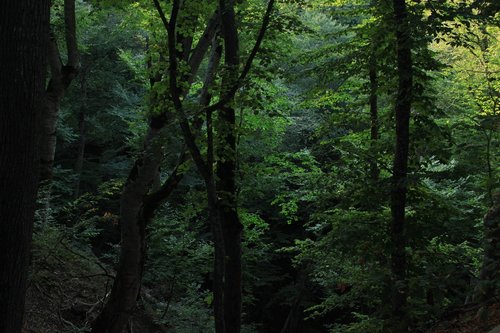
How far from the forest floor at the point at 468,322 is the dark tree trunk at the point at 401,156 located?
446 mm

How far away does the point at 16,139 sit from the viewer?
387cm

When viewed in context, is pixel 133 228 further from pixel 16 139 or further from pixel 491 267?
pixel 491 267

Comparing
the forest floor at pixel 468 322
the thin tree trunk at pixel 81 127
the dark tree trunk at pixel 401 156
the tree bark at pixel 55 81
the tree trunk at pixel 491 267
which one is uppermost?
the thin tree trunk at pixel 81 127

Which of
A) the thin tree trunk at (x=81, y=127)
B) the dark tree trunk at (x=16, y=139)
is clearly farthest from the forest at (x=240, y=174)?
the thin tree trunk at (x=81, y=127)

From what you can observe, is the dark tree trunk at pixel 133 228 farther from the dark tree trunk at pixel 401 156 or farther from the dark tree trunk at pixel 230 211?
the dark tree trunk at pixel 401 156

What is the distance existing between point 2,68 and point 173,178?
4.26 metres

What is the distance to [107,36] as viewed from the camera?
21078 millimetres

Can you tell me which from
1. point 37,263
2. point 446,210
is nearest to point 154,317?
point 37,263

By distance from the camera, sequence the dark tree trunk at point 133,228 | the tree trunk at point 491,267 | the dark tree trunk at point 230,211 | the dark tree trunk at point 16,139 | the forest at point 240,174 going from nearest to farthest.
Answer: the tree trunk at point 491,267
the dark tree trunk at point 16,139
the forest at point 240,174
the dark tree trunk at point 230,211
the dark tree trunk at point 133,228

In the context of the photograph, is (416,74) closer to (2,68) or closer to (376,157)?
(376,157)

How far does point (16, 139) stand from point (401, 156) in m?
4.13

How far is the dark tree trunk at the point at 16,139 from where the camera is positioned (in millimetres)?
3824

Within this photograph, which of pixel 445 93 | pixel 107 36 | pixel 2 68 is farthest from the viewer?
pixel 107 36

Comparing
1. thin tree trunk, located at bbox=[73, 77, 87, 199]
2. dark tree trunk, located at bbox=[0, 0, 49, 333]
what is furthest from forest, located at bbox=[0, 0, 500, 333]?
thin tree trunk, located at bbox=[73, 77, 87, 199]
